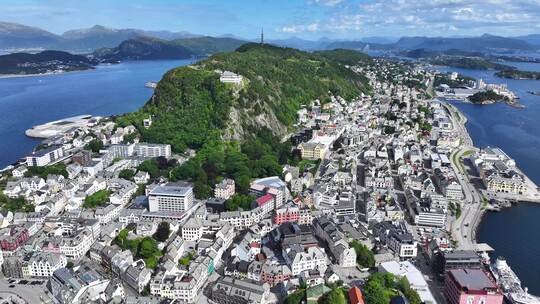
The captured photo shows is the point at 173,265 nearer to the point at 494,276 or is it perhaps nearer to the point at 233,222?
the point at 233,222

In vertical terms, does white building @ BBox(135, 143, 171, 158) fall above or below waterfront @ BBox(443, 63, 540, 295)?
above

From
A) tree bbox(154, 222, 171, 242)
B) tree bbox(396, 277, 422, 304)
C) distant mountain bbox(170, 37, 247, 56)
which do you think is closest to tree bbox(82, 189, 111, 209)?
tree bbox(154, 222, 171, 242)

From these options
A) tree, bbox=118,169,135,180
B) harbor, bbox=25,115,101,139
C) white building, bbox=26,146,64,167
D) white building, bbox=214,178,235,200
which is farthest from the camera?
harbor, bbox=25,115,101,139

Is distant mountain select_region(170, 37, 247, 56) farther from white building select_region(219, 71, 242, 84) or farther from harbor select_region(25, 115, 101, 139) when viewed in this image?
white building select_region(219, 71, 242, 84)

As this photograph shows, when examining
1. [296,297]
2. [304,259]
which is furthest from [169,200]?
[296,297]

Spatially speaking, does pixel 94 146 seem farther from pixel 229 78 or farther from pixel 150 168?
pixel 229 78

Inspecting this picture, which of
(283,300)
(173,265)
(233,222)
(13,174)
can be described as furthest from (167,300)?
(13,174)

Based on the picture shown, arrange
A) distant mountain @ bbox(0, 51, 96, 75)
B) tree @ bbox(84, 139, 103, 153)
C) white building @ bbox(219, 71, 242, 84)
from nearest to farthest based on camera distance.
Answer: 1. tree @ bbox(84, 139, 103, 153)
2. white building @ bbox(219, 71, 242, 84)
3. distant mountain @ bbox(0, 51, 96, 75)
